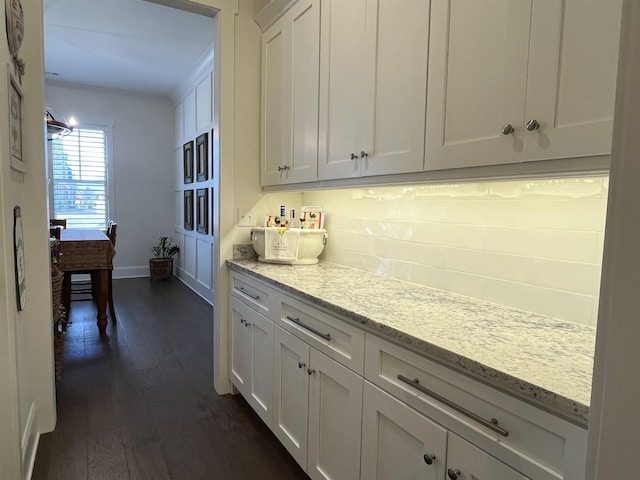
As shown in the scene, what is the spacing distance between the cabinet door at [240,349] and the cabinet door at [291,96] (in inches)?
31.5

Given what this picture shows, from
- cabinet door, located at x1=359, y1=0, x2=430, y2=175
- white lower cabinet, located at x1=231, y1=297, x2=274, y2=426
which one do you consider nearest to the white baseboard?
white lower cabinet, located at x1=231, y1=297, x2=274, y2=426

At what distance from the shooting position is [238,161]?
8.43 feet

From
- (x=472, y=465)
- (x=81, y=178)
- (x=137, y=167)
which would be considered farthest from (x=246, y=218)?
(x=81, y=178)

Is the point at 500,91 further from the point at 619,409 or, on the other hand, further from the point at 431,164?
the point at 619,409

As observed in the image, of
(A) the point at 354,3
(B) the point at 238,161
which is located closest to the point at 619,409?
(A) the point at 354,3

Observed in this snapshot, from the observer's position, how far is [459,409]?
1.00 metres

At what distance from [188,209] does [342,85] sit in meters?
4.42

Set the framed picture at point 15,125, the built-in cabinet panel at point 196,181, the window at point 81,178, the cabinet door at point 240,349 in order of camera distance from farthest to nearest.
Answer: the window at point 81,178 → the built-in cabinet panel at point 196,181 → the cabinet door at point 240,349 → the framed picture at point 15,125

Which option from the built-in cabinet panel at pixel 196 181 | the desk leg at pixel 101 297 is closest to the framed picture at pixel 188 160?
the built-in cabinet panel at pixel 196 181

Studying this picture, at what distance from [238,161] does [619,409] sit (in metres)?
2.39

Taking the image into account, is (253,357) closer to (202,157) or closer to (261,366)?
(261,366)

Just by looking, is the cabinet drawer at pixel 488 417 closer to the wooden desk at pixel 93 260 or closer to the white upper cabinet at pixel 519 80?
the white upper cabinet at pixel 519 80

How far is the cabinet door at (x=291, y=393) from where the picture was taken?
172 cm

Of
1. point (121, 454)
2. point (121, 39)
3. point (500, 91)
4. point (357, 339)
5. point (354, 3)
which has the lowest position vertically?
point (121, 454)
